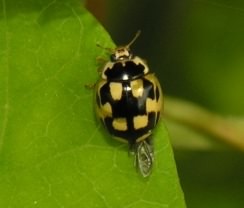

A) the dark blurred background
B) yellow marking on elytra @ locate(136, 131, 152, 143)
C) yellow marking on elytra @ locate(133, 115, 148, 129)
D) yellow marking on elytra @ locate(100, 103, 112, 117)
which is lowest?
the dark blurred background

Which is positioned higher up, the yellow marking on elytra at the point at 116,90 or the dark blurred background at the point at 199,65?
the yellow marking on elytra at the point at 116,90

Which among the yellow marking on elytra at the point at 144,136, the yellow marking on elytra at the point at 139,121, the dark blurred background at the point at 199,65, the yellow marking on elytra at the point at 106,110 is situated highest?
the yellow marking on elytra at the point at 106,110

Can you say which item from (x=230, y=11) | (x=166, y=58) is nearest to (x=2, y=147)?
(x=230, y=11)

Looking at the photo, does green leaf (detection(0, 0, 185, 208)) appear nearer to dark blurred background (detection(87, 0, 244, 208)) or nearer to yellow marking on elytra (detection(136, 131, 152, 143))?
yellow marking on elytra (detection(136, 131, 152, 143))

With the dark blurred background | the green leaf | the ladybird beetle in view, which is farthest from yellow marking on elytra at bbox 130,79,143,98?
the dark blurred background

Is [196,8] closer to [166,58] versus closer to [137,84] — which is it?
[166,58]

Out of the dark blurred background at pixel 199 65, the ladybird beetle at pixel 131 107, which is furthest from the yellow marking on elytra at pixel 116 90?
the dark blurred background at pixel 199 65

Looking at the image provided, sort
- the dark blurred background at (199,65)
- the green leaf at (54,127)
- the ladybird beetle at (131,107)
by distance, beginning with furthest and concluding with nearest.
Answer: the dark blurred background at (199,65) < the ladybird beetle at (131,107) < the green leaf at (54,127)

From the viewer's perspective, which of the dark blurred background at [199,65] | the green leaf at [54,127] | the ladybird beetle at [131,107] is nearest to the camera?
the green leaf at [54,127]

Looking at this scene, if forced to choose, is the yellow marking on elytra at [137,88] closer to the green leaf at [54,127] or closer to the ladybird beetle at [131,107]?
the ladybird beetle at [131,107]
